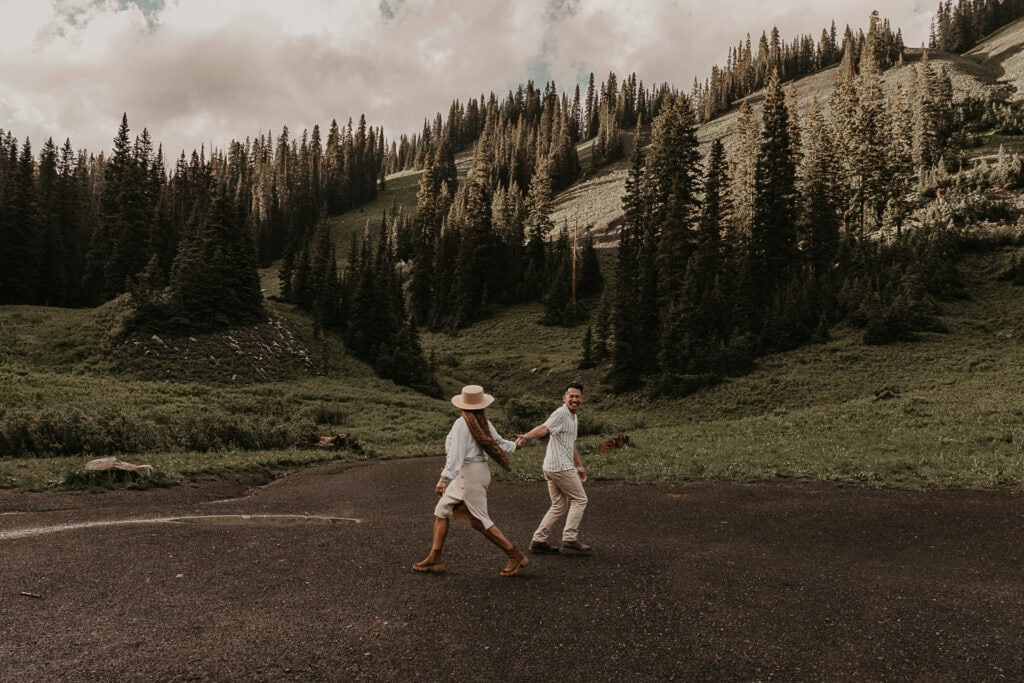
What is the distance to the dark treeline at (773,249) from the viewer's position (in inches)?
1793

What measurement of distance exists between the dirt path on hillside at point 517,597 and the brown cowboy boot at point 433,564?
5.4 inches

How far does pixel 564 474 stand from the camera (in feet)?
32.3

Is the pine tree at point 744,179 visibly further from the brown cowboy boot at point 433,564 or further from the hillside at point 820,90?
the brown cowboy boot at point 433,564

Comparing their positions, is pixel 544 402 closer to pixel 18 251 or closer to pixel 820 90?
pixel 18 251

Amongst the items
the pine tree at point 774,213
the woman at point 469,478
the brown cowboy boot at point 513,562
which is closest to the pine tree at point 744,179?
the pine tree at point 774,213

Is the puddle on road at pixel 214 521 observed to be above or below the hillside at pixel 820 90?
below

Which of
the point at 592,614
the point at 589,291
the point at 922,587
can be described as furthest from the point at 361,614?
the point at 589,291

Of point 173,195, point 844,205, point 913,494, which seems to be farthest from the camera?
point 173,195

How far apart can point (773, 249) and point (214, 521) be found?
54696 mm

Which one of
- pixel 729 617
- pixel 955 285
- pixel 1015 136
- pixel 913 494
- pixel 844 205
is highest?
pixel 1015 136

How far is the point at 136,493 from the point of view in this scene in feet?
49.7

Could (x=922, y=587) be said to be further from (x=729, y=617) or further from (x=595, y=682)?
(x=595, y=682)

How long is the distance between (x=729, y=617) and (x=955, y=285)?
54.2m

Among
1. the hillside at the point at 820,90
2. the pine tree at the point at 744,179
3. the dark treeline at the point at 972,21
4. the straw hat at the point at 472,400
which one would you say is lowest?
the straw hat at the point at 472,400
